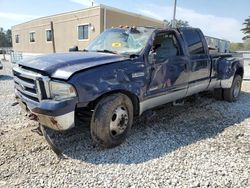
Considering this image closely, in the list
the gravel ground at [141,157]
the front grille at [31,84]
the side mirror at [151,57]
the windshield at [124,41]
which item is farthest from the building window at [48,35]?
the side mirror at [151,57]

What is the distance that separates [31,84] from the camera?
12.4ft

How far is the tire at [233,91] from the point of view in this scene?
7219mm

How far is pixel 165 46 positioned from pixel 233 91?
11.1 ft

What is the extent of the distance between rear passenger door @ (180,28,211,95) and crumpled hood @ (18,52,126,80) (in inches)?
81.3

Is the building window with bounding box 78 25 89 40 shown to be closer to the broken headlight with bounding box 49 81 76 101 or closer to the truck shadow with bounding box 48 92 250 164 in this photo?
Answer: the truck shadow with bounding box 48 92 250 164

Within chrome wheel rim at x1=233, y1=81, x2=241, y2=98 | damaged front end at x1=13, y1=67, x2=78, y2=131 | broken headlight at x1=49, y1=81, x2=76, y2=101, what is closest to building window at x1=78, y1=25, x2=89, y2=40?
chrome wheel rim at x1=233, y1=81, x2=241, y2=98

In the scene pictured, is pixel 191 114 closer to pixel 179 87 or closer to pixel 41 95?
pixel 179 87

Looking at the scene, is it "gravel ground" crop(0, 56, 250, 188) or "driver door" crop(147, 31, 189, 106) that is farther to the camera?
"driver door" crop(147, 31, 189, 106)

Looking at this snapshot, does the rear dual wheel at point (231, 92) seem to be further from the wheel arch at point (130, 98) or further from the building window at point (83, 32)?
the building window at point (83, 32)

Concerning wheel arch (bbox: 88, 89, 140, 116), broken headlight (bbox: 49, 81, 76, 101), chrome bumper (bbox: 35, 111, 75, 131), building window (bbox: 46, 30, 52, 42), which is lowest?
chrome bumper (bbox: 35, 111, 75, 131)

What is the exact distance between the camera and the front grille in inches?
140

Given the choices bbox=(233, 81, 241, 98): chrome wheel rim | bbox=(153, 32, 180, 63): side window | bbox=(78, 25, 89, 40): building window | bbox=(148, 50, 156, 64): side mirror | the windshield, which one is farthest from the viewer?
bbox=(78, 25, 89, 40): building window

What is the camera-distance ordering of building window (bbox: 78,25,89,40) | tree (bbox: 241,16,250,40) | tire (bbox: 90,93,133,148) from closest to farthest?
tire (bbox: 90,93,133,148)
building window (bbox: 78,25,89,40)
tree (bbox: 241,16,250,40)

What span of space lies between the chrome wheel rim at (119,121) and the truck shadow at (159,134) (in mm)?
254
